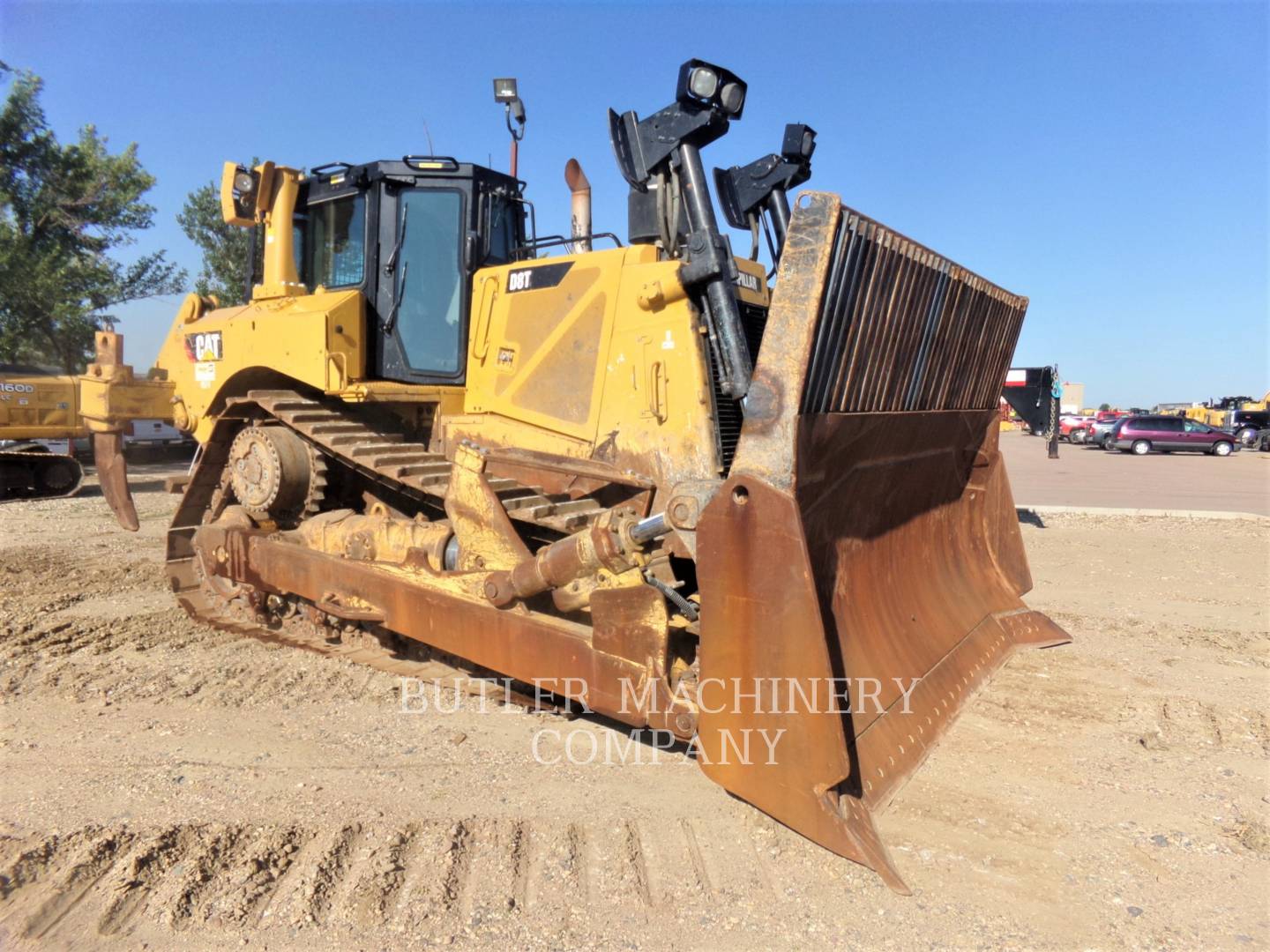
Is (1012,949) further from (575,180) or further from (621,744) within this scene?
(575,180)

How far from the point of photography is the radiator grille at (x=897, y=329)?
2.81 m

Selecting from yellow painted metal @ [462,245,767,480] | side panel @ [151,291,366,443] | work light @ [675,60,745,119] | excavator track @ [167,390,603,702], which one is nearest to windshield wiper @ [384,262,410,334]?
side panel @ [151,291,366,443]

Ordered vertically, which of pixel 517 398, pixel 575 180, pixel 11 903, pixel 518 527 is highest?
pixel 575 180

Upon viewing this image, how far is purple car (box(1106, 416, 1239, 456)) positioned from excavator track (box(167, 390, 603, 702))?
98.6 ft

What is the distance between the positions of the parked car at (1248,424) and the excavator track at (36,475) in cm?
3687

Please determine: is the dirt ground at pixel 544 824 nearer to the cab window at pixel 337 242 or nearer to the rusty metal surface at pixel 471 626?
the rusty metal surface at pixel 471 626

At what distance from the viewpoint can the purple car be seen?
2872cm

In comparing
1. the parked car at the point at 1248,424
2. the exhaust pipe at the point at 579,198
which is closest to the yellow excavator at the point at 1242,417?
the parked car at the point at 1248,424

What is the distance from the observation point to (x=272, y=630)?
5234mm

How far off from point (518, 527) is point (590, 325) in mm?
1070

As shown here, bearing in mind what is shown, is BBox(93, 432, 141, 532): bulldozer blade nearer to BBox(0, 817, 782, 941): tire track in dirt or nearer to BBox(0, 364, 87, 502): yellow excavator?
BBox(0, 817, 782, 941): tire track in dirt

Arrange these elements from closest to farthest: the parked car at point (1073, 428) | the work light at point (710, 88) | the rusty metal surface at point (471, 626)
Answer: the rusty metal surface at point (471, 626), the work light at point (710, 88), the parked car at point (1073, 428)

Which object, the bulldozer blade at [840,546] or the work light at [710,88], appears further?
the work light at [710,88]

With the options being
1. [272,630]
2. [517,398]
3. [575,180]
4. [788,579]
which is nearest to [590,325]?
[517,398]
